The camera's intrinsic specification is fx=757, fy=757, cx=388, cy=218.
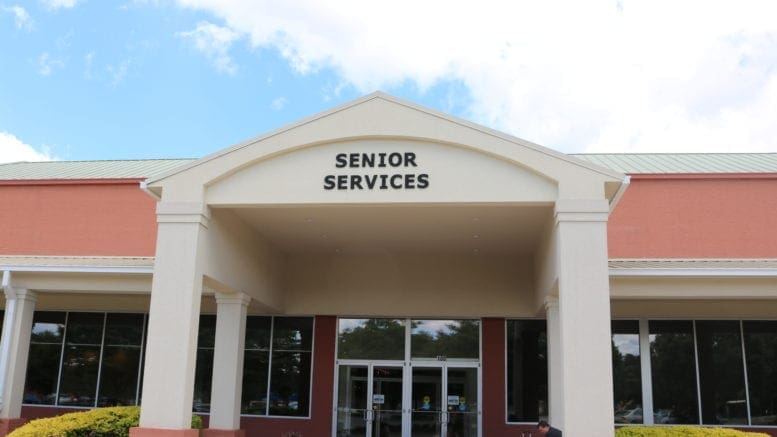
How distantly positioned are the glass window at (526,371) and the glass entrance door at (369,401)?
309 cm

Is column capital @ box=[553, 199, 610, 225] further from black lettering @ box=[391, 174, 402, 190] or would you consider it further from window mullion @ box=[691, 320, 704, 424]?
window mullion @ box=[691, 320, 704, 424]

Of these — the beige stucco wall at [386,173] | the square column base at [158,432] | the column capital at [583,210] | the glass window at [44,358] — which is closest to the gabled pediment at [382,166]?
the beige stucco wall at [386,173]

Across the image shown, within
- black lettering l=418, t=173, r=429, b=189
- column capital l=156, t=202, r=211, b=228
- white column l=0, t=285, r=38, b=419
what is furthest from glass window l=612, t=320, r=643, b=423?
white column l=0, t=285, r=38, b=419

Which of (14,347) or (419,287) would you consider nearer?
(14,347)

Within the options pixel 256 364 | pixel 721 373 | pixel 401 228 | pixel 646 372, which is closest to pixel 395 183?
pixel 401 228

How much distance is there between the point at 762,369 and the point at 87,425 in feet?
55.1

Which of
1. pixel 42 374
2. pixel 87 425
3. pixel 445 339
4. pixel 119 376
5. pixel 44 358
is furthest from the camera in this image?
pixel 44 358

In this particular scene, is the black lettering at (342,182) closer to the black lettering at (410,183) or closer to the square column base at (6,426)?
the black lettering at (410,183)

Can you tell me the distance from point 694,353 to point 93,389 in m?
17.3

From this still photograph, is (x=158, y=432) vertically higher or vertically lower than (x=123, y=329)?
lower

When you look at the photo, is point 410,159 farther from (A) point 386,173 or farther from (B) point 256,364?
(B) point 256,364

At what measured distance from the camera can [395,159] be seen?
14594 mm

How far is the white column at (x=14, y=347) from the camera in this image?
1831 cm

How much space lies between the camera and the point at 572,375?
13070 millimetres
